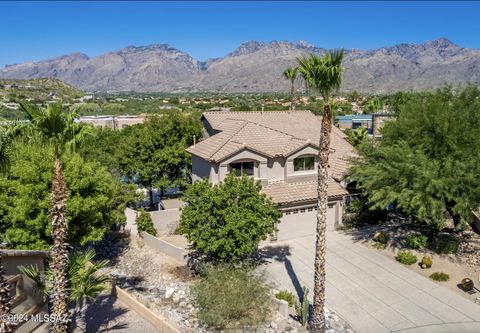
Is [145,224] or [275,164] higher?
[275,164]

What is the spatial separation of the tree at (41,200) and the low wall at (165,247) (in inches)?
165

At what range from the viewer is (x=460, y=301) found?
17.3 metres

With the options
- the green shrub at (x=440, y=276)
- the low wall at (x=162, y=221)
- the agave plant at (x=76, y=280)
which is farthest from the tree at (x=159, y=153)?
the green shrub at (x=440, y=276)

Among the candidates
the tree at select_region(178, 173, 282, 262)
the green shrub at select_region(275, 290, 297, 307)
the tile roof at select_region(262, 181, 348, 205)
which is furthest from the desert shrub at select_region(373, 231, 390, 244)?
the green shrub at select_region(275, 290, 297, 307)

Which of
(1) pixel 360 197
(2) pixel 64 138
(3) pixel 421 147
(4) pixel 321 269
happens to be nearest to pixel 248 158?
(1) pixel 360 197

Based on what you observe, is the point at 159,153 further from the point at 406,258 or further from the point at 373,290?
the point at 406,258

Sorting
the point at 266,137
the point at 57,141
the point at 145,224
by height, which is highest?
the point at 57,141

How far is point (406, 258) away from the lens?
2073 centimetres

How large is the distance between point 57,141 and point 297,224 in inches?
671

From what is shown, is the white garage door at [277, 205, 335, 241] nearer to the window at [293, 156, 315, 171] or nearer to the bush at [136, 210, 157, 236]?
the window at [293, 156, 315, 171]

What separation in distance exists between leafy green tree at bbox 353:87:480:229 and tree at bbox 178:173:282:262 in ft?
23.1

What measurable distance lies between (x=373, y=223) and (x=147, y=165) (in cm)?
1737

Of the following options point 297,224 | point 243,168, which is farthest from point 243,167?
point 297,224

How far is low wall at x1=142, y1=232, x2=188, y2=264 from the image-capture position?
22227 millimetres
